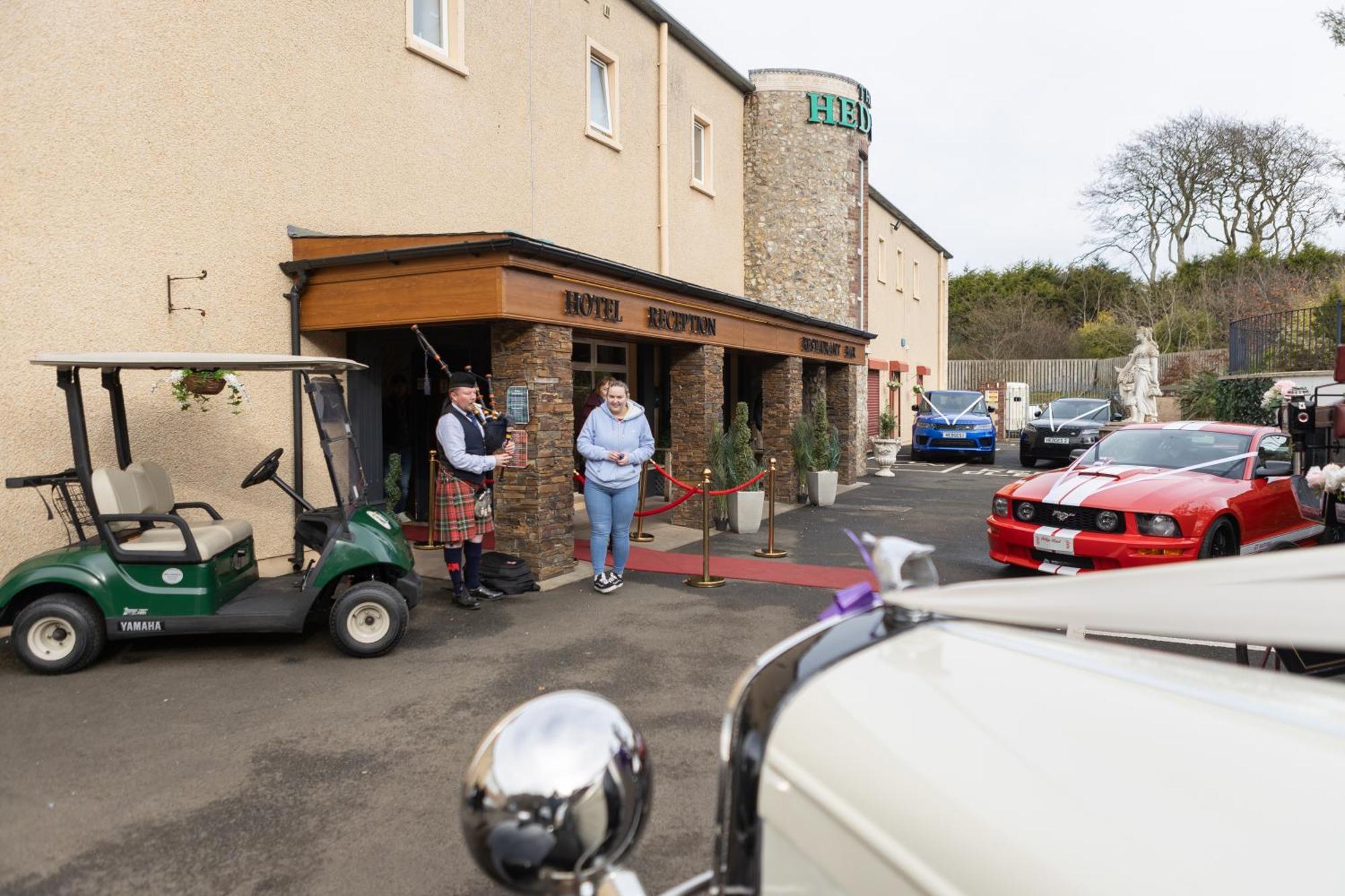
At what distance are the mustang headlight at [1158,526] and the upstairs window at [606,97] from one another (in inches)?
358

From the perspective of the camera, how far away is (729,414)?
17156 millimetres

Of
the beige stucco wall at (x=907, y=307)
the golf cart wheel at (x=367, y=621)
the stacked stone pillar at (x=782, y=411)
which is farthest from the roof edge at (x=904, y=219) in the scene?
the golf cart wheel at (x=367, y=621)

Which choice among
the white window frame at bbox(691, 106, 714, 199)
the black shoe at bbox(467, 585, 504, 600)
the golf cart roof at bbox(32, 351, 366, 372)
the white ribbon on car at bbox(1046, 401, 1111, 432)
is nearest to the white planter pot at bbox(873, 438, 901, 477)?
the white ribbon on car at bbox(1046, 401, 1111, 432)

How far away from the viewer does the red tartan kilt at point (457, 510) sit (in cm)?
697

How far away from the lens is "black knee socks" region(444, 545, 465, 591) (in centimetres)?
716

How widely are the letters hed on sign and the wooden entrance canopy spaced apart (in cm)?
65

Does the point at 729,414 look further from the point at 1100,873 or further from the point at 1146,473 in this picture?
the point at 1100,873

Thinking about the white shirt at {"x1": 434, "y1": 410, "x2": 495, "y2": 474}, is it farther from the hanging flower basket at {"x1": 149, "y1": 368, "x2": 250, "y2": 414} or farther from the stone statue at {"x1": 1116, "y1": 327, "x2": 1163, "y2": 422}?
the stone statue at {"x1": 1116, "y1": 327, "x2": 1163, "y2": 422}

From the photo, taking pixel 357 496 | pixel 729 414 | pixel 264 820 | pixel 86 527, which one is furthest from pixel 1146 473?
pixel 729 414

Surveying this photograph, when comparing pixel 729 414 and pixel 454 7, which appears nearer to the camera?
pixel 454 7

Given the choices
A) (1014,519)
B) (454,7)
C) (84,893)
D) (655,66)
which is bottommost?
(84,893)

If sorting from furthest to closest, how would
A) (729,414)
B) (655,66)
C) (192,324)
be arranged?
(729,414), (655,66), (192,324)

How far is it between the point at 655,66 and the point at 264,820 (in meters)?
13.3

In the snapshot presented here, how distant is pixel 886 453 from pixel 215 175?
14238 mm
